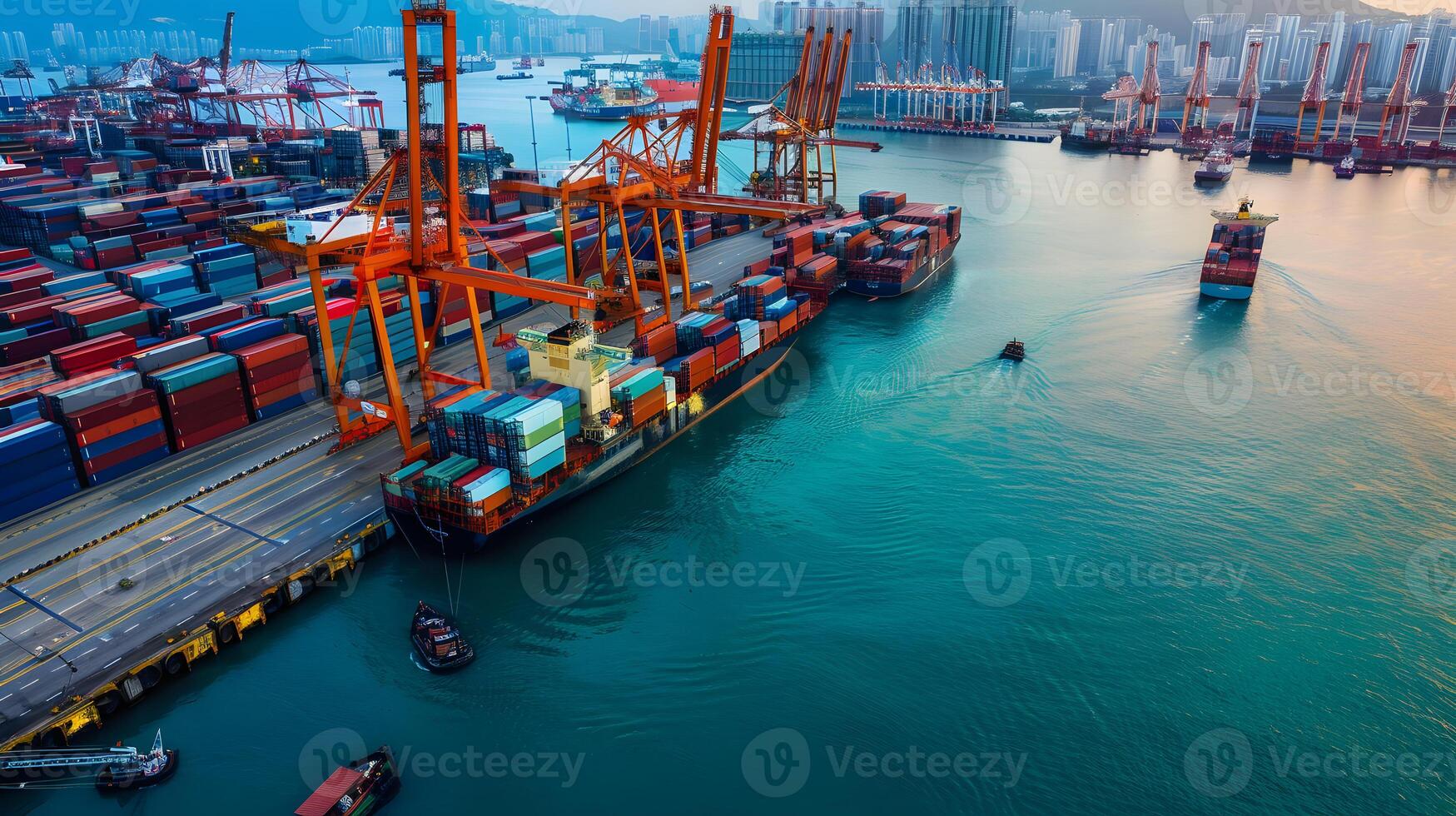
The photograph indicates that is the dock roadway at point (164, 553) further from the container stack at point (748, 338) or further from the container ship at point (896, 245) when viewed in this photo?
the container ship at point (896, 245)

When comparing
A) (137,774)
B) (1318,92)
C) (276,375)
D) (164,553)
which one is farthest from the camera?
(1318,92)

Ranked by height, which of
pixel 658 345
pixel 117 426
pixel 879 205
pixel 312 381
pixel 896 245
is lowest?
pixel 312 381

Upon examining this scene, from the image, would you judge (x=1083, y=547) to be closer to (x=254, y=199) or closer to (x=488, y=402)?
(x=488, y=402)

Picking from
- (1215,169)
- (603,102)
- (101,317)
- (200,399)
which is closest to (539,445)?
(200,399)

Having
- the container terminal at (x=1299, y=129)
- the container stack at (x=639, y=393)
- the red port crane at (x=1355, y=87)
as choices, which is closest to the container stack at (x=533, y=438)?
the container stack at (x=639, y=393)

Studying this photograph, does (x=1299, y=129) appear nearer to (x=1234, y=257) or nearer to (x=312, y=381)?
(x=1234, y=257)

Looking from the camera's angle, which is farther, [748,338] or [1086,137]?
[1086,137]
